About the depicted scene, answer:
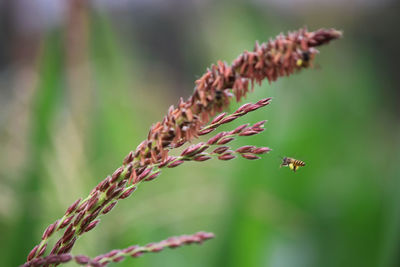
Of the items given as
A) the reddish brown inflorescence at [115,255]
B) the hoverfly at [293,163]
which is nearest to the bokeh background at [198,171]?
the hoverfly at [293,163]

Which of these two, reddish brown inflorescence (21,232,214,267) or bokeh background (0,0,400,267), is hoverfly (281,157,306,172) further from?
bokeh background (0,0,400,267)

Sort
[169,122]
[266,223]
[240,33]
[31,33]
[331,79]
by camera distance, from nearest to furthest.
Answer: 1. [169,122]
2. [266,223]
3. [240,33]
4. [31,33]
5. [331,79]

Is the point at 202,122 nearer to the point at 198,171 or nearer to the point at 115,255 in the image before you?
the point at 115,255

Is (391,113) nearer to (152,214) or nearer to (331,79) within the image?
(331,79)

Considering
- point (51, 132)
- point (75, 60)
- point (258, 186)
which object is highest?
point (75, 60)

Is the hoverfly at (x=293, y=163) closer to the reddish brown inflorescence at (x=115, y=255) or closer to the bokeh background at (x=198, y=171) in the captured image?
the reddish brown inflorescence at (x=115, y=255)

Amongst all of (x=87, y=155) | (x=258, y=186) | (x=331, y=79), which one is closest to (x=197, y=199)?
(x=258, y=186)

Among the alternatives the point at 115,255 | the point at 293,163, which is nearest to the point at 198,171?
the point at 293,163

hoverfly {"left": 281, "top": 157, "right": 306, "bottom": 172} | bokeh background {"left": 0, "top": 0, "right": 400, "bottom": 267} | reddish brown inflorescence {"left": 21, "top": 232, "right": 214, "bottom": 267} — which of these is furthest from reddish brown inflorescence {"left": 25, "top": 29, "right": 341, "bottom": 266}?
bokeh background {"left": 0, "top": 0, "right": 400, "bottom": 267}
